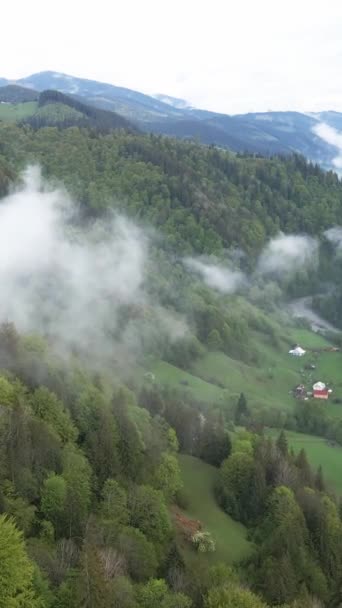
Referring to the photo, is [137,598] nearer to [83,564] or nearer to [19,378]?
[83,564]

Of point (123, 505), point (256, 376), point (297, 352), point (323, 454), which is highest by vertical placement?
point (123, 505)

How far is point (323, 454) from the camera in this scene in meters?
127

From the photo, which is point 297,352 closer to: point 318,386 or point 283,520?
point 318,386

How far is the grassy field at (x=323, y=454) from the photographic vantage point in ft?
373

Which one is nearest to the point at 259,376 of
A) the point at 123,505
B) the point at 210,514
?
the point at 210,514

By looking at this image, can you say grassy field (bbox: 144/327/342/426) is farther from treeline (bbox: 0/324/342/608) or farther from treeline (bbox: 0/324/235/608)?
treeline (bbox: 0/324/235/608)

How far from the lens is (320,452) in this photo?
420 ft

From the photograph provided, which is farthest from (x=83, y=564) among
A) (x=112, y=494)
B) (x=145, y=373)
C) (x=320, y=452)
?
(x=145, y=373)

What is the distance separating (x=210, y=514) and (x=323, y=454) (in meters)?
54.4

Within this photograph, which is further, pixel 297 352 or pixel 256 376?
pixel 297 352

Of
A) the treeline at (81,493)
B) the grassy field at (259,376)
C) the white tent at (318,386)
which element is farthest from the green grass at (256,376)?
the treeline at (81,493)

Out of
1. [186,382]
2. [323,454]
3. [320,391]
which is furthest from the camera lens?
[320,391]

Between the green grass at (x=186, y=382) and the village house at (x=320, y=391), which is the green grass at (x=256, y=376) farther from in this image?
the village house at (x=320, y=391)

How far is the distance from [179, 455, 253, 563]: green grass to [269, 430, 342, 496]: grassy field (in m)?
30.4
